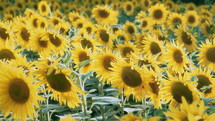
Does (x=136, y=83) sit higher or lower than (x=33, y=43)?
lower

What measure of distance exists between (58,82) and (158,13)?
387cm

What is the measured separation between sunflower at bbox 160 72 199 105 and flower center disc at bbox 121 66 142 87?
20cm

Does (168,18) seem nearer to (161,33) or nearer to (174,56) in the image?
(161,33)

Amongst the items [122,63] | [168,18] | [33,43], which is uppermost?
[168,18]

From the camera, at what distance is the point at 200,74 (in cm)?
250

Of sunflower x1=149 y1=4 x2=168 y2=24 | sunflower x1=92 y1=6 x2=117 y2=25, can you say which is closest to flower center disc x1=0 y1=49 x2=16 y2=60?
sunflower x1=92 y1=6 x2=117 y2=25

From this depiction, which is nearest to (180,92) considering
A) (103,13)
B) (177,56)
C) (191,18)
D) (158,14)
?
(177,56)

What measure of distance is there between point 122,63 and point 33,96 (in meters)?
0.64

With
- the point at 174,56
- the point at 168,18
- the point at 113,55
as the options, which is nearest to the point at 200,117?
the point at 113,55

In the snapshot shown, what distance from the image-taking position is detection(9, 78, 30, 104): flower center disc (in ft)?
6.43

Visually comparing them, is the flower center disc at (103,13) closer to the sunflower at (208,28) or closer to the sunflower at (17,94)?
the sunflower at (208,28)

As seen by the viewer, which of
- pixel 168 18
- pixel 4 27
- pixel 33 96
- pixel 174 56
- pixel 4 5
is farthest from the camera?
pixel 4 5

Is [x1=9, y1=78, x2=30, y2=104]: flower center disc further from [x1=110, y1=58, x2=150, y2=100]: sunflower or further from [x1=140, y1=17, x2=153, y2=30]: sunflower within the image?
[x1=140, y1=17, x2=153, y2=30]: sunflower

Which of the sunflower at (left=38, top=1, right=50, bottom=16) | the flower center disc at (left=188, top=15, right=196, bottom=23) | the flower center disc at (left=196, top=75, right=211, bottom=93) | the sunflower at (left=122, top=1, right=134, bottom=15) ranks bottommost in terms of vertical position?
the flower center disc at (left=196, top=75, right=211, bottom=93)
